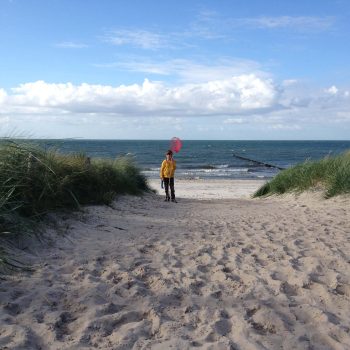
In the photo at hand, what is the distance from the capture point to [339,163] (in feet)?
41.7

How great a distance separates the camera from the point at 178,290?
13.5ft

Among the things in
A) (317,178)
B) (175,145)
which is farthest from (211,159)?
(317,178)

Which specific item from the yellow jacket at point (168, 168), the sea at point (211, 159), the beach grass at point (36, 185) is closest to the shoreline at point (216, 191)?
the sea at point (211, 159)

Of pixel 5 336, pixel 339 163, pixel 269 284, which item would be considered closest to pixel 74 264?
pixel 5 336

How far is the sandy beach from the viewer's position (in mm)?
3205

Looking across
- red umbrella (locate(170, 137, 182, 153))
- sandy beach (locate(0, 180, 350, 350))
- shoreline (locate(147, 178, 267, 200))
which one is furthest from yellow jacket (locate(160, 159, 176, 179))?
sandy beach (locate(0, 180, 350, 350))

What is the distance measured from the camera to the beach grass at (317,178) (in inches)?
438

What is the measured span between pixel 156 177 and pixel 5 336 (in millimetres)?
27364

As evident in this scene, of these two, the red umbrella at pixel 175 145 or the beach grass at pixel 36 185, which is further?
the red umbrella at pixel 175 145

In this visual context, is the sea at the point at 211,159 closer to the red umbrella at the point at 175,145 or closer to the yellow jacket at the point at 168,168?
the red umbrella at the point at 175,145

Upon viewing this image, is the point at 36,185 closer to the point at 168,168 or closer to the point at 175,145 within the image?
the point at 168,168

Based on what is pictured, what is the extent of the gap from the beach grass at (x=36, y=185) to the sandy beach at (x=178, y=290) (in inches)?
14.9

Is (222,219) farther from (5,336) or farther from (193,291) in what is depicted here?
(5,336)

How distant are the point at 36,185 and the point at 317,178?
9036mm
